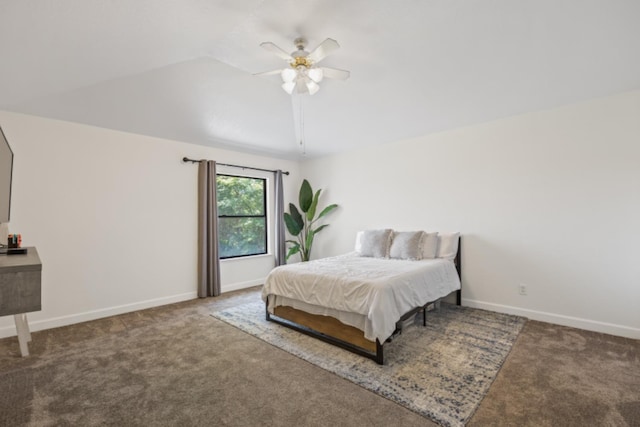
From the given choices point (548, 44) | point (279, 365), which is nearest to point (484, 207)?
point (548, 44)

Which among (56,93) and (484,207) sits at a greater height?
(56,93)

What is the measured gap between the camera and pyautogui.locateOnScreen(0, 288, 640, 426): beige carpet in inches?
70.0

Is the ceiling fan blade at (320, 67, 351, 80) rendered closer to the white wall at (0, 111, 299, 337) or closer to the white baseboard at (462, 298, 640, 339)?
the white wall at (0, 111, 299, 337)

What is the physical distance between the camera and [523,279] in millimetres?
3449

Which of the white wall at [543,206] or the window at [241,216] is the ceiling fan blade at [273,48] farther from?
the window at [241,216]

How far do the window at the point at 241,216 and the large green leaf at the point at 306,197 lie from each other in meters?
0.71

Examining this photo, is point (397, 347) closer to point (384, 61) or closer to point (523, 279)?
point (523, 279)

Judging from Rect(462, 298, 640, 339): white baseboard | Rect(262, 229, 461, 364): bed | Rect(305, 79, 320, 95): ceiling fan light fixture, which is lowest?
Rect(462, 298, 640, 339): white baseboard

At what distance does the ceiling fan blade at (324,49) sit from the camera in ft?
7.46

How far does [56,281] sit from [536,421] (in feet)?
15.0

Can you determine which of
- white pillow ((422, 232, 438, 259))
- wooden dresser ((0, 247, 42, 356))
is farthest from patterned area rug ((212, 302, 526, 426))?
wooden dresser ((0, 247, 42, 356))

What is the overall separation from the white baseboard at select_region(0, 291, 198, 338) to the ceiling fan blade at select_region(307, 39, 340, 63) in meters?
3.70

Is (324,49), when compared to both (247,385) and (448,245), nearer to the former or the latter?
(247,385)

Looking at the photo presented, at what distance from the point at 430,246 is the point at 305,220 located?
2692mm
